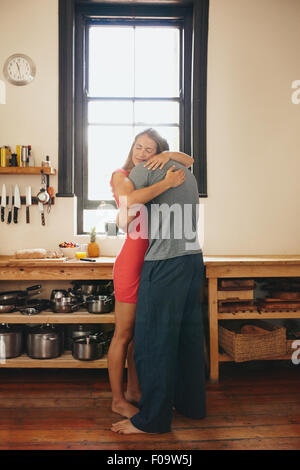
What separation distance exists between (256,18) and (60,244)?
2.62 m

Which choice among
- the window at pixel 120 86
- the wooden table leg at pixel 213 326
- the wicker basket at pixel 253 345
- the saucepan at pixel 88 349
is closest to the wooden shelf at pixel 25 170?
the window at pixel 120 86

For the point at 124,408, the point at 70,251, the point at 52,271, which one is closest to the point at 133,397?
the point at 124,408

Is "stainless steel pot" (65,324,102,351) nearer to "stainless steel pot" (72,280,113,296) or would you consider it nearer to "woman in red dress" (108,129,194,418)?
"stainless steel pot" (72,280,113,296)

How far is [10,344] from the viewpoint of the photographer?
2.73m

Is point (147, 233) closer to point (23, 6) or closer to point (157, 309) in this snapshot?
point (157, 309)

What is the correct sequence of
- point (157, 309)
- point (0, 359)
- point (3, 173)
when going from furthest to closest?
point (3, 173), point (0, 359), point (157, 309)

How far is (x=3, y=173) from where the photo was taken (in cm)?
313

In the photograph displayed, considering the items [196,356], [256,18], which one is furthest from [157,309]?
[256,18]

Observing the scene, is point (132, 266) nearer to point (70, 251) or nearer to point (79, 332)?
point (79, 332)

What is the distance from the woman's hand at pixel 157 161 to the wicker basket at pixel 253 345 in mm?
1386

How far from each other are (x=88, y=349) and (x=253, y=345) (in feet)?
3.85
